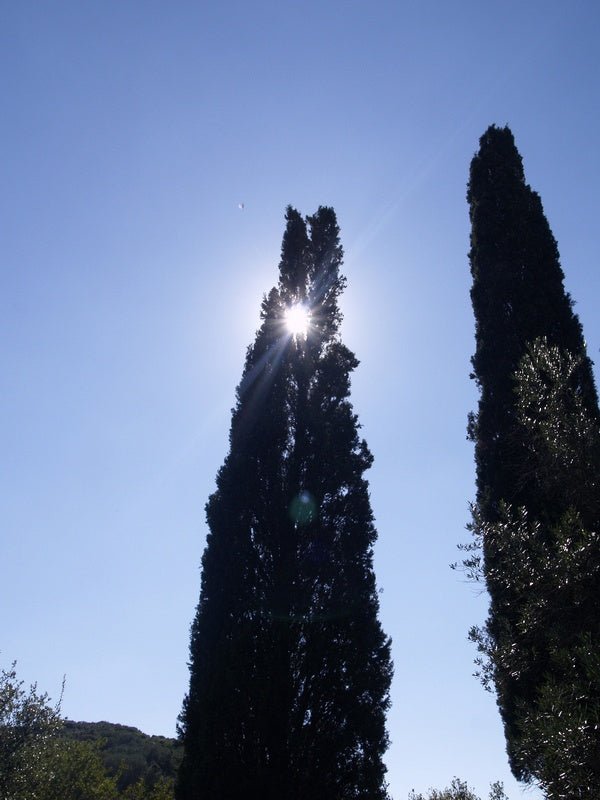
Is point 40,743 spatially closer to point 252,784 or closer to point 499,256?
point 252,784

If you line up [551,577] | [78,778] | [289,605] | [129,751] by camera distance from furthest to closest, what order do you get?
[129,751] → [78,778] → [289,605] → [551,577]

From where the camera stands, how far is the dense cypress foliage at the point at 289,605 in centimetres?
1414

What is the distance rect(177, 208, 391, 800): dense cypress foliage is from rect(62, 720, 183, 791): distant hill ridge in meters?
14.5

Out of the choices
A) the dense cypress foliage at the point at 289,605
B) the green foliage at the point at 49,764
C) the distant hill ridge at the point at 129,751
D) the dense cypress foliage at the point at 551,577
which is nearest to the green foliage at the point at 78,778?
the green foliage at the point at 49,764

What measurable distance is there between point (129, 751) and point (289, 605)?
1250 inches

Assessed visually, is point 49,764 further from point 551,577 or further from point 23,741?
point 551,577

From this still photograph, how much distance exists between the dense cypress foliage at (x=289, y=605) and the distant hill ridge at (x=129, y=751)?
14.5 m

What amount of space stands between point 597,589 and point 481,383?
9688mm

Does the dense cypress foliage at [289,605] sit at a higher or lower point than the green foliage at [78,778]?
higher

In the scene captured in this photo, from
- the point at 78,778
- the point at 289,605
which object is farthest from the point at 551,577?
the point at 78,778

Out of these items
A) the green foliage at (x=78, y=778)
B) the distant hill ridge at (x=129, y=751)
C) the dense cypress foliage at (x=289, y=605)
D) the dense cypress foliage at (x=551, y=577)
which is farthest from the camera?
the distant hill ridge at (x=129, y=751)

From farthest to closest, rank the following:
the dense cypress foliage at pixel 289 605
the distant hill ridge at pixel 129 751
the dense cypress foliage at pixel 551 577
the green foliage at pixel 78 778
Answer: the distant hill ridge at pixel 129 751 < the green foliage at pixel 78 778 < the dense cypress foliage at pixel 289 605 < the dense cypress foliage at pixel 551 577

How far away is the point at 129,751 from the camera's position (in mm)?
40781

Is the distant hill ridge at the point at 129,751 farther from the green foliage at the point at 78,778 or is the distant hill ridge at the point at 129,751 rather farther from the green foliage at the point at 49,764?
the green foliage at the point at 78,778
